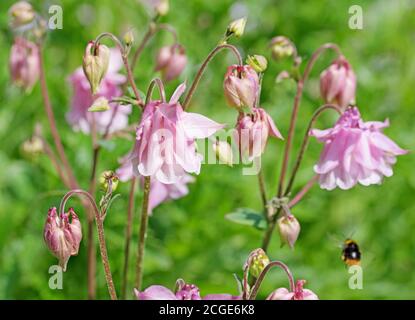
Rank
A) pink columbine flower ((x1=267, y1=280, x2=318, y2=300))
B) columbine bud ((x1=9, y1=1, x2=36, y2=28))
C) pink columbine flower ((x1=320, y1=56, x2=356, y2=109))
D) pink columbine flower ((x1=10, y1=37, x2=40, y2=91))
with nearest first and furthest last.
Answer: pink columbine flower ((x1=267, y1=280, x2=318, y2=300)) → pink columbine flower ((x1=320, y1=56, x2=356, y2=109)) → columbine bud ((x1=9, y1=1, x2=36, y2=28)) → pink columbine flower ((x1=10, y1=37, x2=40, y2=91))

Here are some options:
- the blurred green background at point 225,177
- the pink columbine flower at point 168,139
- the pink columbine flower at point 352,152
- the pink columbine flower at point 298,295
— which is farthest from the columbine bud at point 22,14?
the pink columbine flower at point 298,295

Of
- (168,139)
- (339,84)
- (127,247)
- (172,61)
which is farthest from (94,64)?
(339,84)

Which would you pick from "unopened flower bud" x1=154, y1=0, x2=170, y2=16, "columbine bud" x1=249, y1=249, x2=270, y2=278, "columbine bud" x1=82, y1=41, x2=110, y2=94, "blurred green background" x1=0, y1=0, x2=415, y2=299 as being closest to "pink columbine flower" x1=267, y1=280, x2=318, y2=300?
"columbine bud" x1=249, y1=249, x2=270, y2=278

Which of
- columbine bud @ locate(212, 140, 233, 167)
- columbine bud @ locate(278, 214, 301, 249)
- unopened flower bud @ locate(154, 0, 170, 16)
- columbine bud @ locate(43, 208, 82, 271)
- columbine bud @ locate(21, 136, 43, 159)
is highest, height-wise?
unopened flower bud @ locate(154, 0, 170, 16)

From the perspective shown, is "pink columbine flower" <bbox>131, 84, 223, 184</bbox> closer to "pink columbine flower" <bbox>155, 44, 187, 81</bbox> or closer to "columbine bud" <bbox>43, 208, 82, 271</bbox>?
"columbine bud" <bbox>43, 208, 82, 271</bbox>

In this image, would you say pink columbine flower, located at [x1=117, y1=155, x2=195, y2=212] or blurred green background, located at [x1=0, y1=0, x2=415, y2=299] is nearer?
pink columbine flower, located at [x1=117, y1=155, x2=195, y2=212]

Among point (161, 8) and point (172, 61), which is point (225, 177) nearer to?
point (172, 61)

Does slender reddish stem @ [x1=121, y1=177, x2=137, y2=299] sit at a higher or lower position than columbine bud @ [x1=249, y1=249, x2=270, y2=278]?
higher
